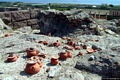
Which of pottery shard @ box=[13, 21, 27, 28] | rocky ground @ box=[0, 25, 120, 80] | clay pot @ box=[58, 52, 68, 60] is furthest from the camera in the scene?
pottery shard @ box=[13, 21, 27, 28]

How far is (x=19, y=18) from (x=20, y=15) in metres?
0.24

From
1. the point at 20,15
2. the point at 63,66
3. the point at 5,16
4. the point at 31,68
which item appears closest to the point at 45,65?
the point at 63,66

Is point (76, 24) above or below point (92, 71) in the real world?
above

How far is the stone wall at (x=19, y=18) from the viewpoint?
13.9 meters

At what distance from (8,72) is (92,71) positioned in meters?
2.53

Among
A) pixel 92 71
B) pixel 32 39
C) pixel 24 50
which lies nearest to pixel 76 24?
pixel 32 39

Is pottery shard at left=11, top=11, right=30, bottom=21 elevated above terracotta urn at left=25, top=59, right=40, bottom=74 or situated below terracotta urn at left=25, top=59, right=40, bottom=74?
above

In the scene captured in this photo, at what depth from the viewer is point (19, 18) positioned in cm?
1455

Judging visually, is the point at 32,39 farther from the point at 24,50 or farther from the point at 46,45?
the point at 24,50

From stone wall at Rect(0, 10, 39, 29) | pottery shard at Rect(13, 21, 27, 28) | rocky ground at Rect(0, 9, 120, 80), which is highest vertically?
stone wall at Rect(0, 10, 39, 29)

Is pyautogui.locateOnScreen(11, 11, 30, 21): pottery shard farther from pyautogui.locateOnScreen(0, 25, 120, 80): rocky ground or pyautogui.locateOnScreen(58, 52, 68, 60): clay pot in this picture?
pyautogui.locateOnScreen(58, 52, 68, 60): clay pot

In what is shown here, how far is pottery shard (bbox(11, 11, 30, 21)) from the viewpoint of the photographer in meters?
14.2

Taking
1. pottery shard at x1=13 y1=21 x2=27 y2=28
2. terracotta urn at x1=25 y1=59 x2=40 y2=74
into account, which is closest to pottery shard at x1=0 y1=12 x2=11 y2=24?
pottery shard at x1=13 y1=21 x2=27 y2=28

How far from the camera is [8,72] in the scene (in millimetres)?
5988
